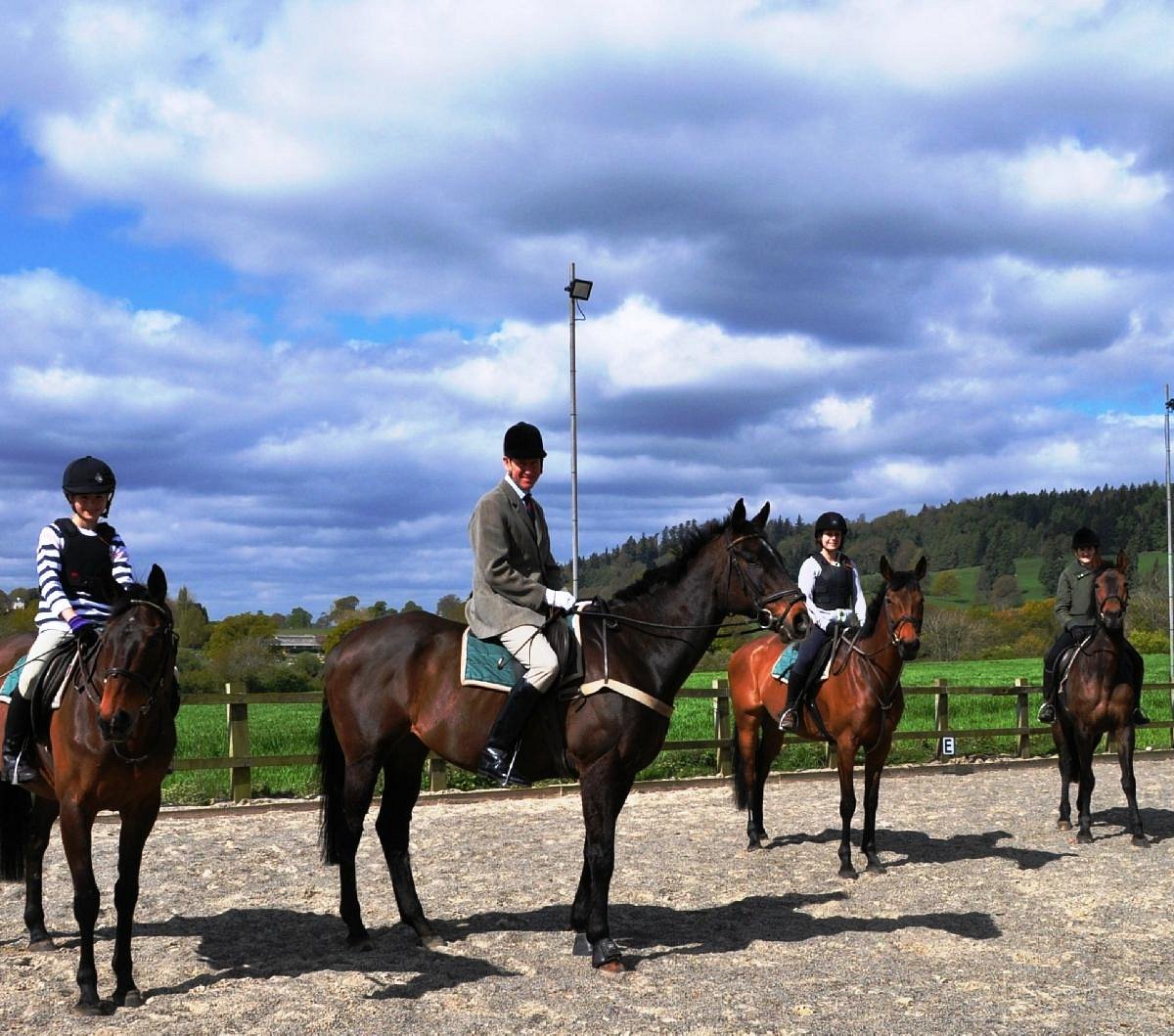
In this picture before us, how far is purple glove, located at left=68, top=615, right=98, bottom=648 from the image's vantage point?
6289 millimetres

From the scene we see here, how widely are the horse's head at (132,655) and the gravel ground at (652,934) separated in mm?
1521

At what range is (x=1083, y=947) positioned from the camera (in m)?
7.08

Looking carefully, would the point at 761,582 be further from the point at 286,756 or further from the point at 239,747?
the point at 239,747

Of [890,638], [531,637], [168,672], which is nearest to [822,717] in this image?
[890,638]

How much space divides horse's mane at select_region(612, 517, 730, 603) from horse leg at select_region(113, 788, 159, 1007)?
304 cm

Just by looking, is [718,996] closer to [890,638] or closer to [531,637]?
[531,637]

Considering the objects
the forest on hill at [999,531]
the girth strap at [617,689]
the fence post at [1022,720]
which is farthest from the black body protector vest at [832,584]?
the forest on hill at [999,531]

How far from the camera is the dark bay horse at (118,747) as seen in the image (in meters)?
5.86

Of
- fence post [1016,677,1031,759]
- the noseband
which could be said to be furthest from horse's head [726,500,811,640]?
fence post [1016,677,1031,759]

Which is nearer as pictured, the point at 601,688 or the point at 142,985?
the point at 142,985

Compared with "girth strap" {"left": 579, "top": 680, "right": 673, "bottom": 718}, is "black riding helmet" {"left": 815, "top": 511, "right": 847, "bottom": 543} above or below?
above

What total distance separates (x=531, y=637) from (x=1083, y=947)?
3.91 m

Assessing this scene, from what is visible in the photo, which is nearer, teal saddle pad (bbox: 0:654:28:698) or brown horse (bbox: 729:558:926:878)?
teal saddle pad (bbox: 0:654:28:698)

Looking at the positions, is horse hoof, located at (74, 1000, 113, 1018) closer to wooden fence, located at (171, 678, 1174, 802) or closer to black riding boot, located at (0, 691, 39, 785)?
black riding boot, located at (0, 691, 39, 785)
